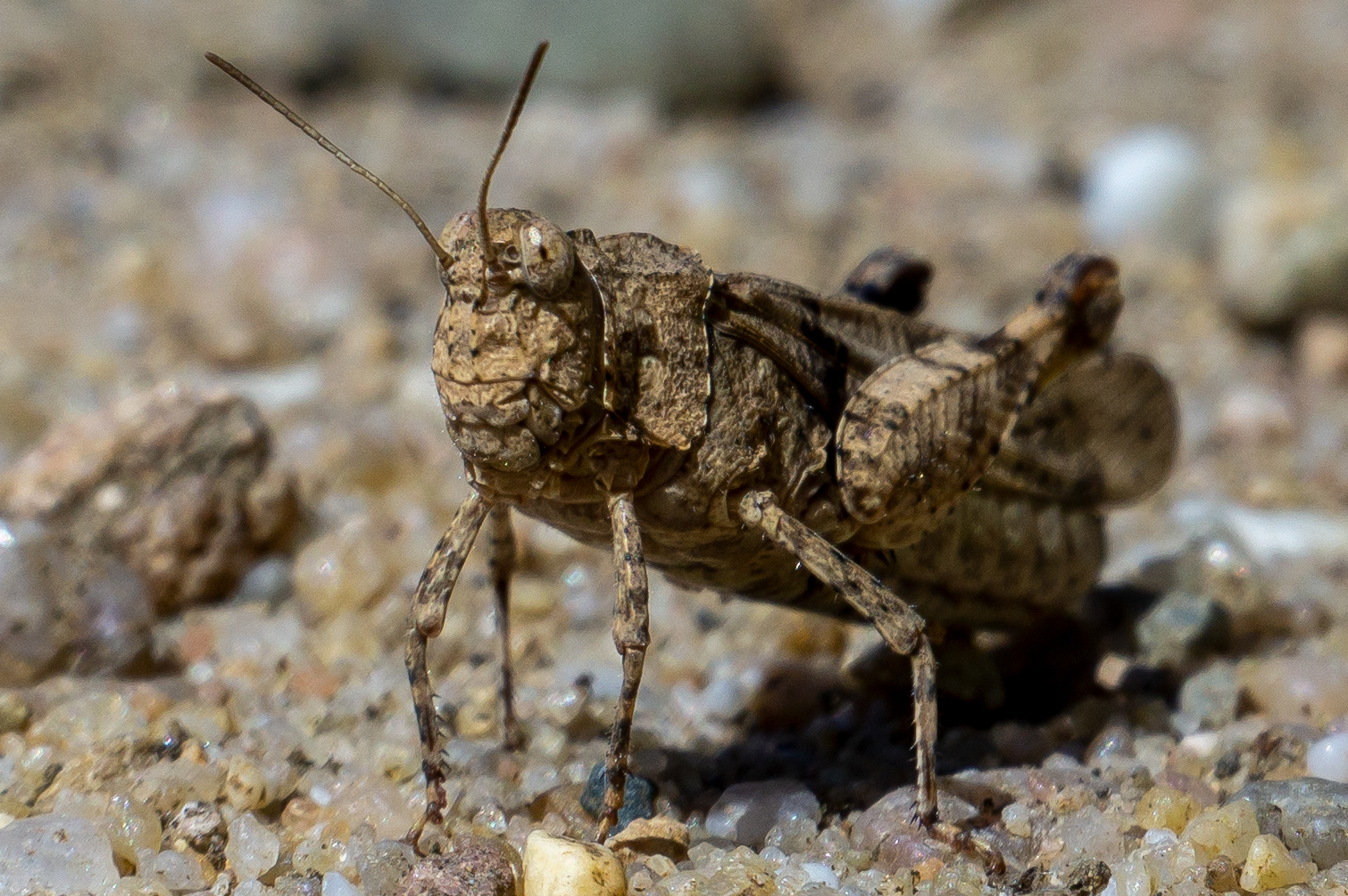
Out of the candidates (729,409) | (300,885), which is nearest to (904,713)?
(729,409)

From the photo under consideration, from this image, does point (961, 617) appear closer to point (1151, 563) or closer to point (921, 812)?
point (921, 812)

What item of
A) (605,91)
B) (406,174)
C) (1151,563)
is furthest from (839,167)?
(1151,563)

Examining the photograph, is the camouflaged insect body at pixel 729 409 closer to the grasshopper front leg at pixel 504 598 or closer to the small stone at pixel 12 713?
the grasshopper front leg at pixel 504 598

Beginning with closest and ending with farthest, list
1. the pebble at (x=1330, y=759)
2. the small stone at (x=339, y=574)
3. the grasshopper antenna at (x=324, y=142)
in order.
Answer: the grasshopper antenna at (x=324, y=142), the pebble at (x=1330, y=759), the small stone at (x=339, y=574)

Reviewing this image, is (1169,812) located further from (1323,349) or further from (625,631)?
(1323,349)

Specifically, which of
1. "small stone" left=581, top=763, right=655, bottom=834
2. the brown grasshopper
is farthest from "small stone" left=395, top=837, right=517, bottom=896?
"small stone" left=581, top=763, right=655, bottom=834

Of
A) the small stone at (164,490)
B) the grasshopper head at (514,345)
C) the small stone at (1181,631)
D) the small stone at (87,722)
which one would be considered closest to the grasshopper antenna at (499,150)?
the grasshopper head at (514,345)

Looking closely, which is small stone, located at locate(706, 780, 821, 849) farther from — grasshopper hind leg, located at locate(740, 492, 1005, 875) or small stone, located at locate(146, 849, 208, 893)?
small stone, located at locate(146, 849, 208, 893)

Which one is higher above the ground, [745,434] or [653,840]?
[745,434]
